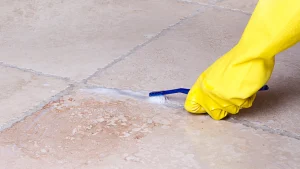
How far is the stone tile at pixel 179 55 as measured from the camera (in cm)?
170

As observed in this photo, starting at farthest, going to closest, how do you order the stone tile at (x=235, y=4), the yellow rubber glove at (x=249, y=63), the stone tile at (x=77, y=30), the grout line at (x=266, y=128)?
the stone tile at (x=235, y=4) → the stone tile at (x=77, y=30) → the grout line at (x=266, y=128) → the yellow rubber glove at (x=249, y=63)

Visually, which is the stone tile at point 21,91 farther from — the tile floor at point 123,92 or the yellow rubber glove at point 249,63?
the yellow rubber glove at point 249,63

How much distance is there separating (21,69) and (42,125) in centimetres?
34

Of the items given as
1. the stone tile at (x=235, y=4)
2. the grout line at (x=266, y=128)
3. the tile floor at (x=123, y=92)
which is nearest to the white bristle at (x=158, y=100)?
the tile floor at (x=123, y=92)

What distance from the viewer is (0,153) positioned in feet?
4.36

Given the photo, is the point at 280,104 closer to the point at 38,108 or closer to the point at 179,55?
the point at 179,55

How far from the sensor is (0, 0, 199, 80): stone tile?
71.1 inches

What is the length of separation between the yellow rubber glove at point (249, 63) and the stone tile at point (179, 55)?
0.75 feet

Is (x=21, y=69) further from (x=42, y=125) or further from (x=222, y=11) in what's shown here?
(x=222, y=11)

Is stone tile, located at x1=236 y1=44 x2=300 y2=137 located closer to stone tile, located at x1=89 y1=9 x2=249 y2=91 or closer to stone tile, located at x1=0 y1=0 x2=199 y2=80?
stone tile, located at x1=89 y1=9 x2=249 y2=91

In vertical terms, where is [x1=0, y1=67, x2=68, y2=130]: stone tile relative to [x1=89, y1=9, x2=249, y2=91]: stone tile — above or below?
below

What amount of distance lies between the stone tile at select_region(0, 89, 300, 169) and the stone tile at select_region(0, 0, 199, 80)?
9.6 inches

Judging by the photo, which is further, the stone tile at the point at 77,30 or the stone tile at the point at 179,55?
the stone tile at the point at 77,30

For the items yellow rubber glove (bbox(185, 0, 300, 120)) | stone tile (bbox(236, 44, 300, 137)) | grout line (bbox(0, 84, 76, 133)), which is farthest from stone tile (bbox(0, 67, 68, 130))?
stone tile (bbox(236, 44, 300, 137))
